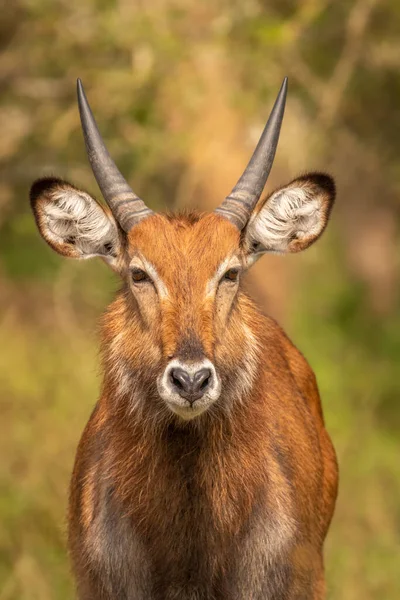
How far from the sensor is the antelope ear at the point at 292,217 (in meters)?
7.21

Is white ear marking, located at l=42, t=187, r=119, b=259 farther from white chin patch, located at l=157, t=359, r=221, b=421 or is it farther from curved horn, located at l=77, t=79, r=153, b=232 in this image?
white chin patch, located at l=157, t=359, r=221, b=421

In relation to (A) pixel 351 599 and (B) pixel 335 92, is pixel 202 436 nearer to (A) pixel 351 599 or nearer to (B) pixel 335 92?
(A) pixel 351 599

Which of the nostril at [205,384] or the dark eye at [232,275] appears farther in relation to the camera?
the dark eye at [232,275]

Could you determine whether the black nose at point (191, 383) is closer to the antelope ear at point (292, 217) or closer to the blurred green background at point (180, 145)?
the antelope ear at point (292, 217)

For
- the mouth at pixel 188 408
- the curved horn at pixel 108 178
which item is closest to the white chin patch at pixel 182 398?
the mouth at pixel 188 408

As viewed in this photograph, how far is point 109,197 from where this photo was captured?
704 centimetres

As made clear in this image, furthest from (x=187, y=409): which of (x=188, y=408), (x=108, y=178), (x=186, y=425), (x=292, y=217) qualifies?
(x=292, y=217)

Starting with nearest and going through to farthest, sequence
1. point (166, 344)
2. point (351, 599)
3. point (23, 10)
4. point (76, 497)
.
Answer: point (166, 344) → point (76, 497) → point (351, 599) → point (23, 10)

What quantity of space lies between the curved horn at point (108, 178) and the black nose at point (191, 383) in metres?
1.16

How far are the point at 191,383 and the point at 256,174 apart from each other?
1430 mm

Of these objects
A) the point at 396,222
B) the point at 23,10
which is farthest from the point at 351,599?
the point at 396,222

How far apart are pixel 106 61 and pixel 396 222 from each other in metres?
8.85

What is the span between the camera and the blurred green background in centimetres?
1059

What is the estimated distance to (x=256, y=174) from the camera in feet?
23.1
